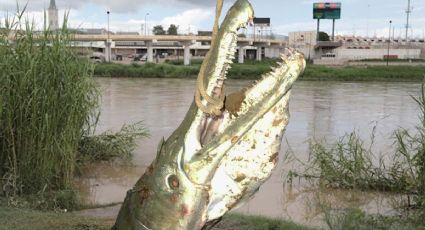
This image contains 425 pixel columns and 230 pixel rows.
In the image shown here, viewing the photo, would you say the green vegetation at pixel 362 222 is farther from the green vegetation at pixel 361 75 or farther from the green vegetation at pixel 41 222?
the green vegetation at pixel 361 75

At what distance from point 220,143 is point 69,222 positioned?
3065 mm

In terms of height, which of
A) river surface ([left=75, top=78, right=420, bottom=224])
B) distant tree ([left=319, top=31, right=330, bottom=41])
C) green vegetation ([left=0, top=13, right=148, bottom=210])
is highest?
distant tree ([left=319, top=31, right=330, bottom=41])

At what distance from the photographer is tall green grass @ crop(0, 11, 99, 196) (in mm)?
5781

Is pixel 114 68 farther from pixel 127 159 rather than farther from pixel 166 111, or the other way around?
pixel 127 159

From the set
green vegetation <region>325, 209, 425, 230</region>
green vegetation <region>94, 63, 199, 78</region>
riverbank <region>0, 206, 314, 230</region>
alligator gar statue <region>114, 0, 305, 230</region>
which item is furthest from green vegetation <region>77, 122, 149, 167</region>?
green vegetation <region>94, 63, 199, 78</region>

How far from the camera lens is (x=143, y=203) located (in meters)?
1.79

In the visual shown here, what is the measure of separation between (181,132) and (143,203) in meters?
0.28

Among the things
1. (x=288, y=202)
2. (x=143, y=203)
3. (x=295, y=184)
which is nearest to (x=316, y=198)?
(x=288, y=202)

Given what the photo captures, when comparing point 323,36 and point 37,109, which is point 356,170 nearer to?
point 37,109

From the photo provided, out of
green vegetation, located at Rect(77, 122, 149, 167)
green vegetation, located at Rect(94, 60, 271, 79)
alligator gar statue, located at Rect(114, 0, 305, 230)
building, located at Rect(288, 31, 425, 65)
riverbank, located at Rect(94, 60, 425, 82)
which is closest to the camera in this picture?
alligator gar statue, located at Rect(114, 0, 305, 230)

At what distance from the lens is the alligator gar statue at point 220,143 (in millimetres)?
1661

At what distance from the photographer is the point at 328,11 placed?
72062 millimetres

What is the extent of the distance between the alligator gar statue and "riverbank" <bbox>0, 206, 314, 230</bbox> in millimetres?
2395

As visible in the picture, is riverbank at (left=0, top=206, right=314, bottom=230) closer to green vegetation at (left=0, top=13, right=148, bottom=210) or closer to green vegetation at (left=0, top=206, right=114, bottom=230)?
green vegetation at (left=0, top=206, right=114, bottom=230)
